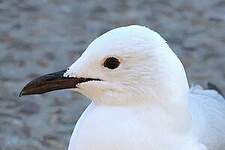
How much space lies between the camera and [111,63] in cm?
208

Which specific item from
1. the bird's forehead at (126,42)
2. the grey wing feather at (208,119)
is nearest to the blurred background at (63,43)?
the grey wing feather at (208,119)

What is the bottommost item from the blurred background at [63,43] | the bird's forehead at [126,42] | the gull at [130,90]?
the gull at [130,90]

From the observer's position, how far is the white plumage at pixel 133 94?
2068 millimetres

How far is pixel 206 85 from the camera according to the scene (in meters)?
3.64

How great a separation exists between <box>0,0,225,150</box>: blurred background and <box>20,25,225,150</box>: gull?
1198 mm

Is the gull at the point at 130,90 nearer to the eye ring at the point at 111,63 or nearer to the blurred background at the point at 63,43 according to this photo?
the eye ring at the point at 111,63

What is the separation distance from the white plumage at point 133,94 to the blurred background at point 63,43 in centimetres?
121

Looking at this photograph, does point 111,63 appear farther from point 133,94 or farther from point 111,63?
point 133,94

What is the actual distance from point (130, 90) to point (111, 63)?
93 millimetres

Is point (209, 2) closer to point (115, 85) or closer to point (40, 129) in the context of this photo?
point (40, 129)

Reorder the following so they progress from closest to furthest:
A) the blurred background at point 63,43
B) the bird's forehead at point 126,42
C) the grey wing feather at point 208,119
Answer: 1. the bird's forehead at point 126,42
2. the grey wing feather at point 208,119
3. the blurred background at point 63,43

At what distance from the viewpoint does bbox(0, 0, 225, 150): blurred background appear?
136 inches

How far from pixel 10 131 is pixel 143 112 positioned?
139 centimetres

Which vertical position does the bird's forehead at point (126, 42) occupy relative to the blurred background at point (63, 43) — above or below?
below
